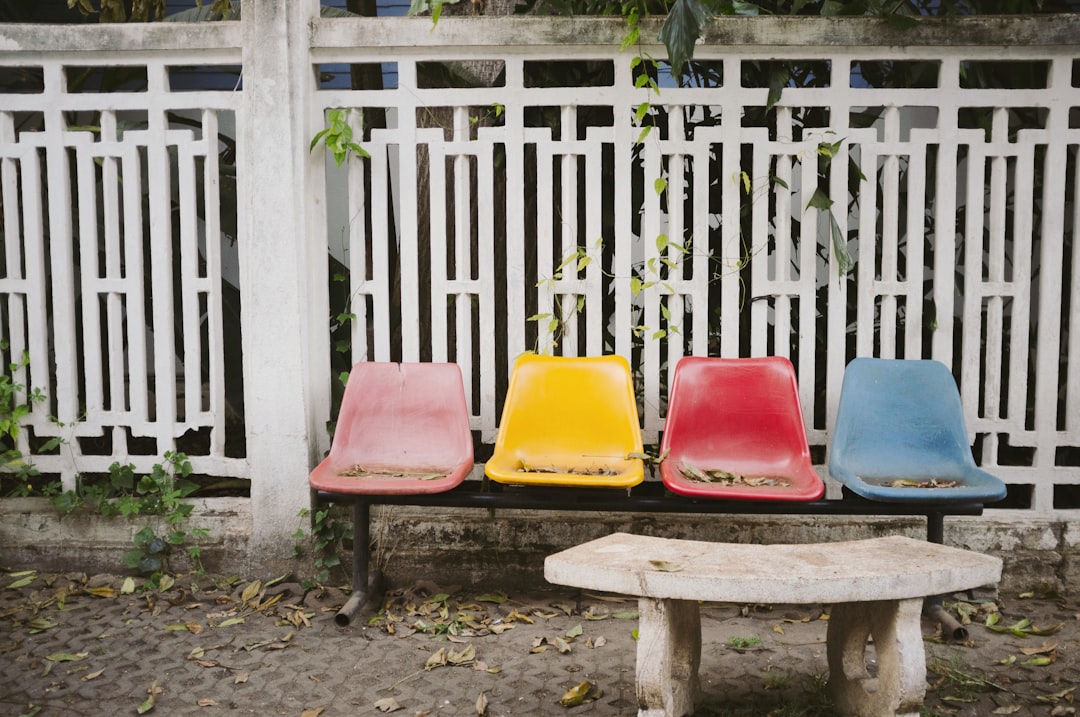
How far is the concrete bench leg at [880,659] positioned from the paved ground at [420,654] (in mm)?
140

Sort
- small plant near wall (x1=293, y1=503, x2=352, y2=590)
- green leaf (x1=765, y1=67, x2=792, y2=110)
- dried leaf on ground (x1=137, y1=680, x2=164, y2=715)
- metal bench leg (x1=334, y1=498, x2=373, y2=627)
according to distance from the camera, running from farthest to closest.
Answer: small plant near wall (x1=293, y1=503, x2=352, y2=590) → green leaf (x1=765, y1=67, x2=792, y2=110) → metal bench leg (x1=334, y1=498, x2=373, y2=627) → dried leaf on ground (x1=137, y1=680, x2=164, y2=715)

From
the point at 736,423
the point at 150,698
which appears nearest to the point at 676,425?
the point at 736,423

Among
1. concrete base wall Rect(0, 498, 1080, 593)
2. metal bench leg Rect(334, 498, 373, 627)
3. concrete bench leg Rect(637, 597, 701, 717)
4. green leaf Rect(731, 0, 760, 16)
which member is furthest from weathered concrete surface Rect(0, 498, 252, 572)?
green leaf Rect(731, 0, 760, 16)

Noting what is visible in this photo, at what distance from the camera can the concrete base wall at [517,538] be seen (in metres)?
3.65

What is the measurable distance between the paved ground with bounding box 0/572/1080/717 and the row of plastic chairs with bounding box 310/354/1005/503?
1.95 ft

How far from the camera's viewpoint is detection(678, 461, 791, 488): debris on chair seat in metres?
3.27

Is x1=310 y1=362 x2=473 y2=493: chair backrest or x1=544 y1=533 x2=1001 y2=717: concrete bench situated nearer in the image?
→ x1=544 y1=533 x2=1001 y2=717: concrete bench

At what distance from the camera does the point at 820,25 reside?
11.7 ft

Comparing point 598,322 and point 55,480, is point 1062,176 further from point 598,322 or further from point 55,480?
point 55,480

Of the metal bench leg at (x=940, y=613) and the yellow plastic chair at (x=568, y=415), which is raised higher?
the yellow plastic chair at (x=568, y=415)

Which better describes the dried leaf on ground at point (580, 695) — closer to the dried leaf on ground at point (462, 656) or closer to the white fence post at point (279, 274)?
the dried leaf on ground at point (462, 656)

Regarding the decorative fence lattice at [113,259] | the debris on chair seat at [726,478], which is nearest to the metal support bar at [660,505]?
the debris on chair seat at [726,478]

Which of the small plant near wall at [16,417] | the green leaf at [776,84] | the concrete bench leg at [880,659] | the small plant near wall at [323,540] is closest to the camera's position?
the concrete bench leg at [880,659]

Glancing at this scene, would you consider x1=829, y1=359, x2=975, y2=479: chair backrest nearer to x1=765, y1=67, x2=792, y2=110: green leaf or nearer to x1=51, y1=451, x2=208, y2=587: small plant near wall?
x1=765, y1=67, x2=792, y2=110: green leaf
